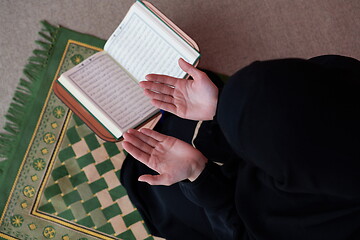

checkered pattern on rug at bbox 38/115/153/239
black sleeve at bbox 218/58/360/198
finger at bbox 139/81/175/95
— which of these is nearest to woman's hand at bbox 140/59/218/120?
finger at bbox 139/81/175/95

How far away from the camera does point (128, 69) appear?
1154 mm

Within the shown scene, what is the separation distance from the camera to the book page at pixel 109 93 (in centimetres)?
108

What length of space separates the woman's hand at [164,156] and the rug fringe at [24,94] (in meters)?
0.68

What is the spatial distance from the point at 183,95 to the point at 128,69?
0.86ft

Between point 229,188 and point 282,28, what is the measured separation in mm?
912

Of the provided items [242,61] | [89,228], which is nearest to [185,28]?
[242,61]

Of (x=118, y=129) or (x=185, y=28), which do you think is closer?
(x=118, y=129)

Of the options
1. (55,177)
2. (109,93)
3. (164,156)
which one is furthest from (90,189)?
(164,156)

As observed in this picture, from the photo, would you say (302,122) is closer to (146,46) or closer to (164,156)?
(164,156)

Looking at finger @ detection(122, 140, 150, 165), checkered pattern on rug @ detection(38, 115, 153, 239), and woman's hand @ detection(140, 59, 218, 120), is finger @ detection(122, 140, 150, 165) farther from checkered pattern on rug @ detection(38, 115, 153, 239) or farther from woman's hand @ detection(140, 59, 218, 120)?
checkered pattern on rug @ detection(38, 115, 153, 239)

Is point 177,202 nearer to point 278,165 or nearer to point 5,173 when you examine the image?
point 278,165

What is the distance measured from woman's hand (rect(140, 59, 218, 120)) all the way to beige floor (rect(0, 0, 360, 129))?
0.53 metres

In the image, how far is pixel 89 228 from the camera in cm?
132

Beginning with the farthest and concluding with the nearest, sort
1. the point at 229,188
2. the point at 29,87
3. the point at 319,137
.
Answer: the point at 29,87
the point at 229,188
the point at 319,137
